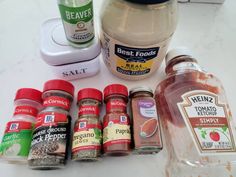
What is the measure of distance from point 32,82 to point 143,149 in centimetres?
29

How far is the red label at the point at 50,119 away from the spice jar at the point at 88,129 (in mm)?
29

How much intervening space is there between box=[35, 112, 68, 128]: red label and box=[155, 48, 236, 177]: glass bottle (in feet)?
0.65

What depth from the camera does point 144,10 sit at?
37 cm

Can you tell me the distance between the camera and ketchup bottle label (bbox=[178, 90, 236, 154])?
40 centimetres

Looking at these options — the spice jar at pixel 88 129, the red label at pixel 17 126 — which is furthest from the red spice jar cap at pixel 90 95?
the red label at pixel 17 126

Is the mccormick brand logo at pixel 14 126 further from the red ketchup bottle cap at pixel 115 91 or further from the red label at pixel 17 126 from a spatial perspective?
the red ketchup bottle cap at pixel 115 91

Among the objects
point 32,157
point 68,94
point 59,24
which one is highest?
point 59,24

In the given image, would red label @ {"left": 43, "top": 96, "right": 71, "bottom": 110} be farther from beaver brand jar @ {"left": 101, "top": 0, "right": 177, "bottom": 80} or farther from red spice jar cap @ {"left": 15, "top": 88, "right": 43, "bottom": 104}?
beaver brand jar @ {"left": 101, "top": 0, "right": 177, "bottom": 80}

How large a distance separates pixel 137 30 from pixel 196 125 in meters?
0.20

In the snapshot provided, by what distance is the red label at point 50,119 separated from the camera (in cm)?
40

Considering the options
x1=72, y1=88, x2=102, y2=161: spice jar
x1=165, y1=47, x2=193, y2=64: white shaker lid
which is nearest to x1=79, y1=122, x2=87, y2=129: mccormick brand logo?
x1=72, y1=88, x2=102, y2=161: spice jar

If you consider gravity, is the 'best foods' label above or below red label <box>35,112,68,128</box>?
above

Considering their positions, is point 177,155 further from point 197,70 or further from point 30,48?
point 30,48

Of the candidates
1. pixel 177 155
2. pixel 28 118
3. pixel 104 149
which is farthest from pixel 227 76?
pixel 28 118
